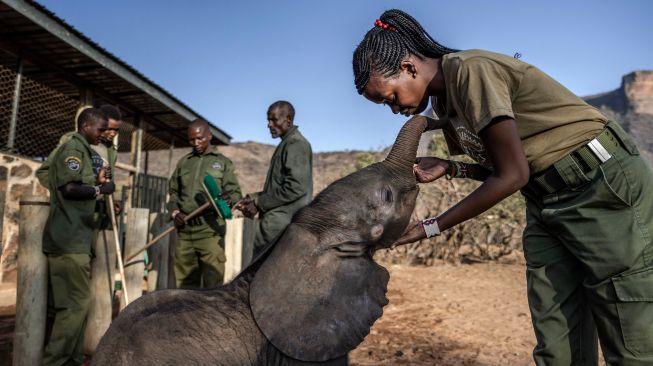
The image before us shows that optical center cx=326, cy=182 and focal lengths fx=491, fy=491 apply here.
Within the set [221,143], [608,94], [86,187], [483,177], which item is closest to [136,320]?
[483,177]

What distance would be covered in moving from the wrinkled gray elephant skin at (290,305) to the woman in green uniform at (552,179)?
1.04 ft

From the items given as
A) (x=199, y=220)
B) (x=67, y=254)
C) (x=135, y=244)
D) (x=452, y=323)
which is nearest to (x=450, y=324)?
(x=452, y=323)

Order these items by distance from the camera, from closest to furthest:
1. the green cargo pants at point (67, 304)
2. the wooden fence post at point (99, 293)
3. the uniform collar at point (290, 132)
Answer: the green cargo pants at point (67, 304) < the wooden fence post at point (99, 293) < the uniform collar at point (290, 132)

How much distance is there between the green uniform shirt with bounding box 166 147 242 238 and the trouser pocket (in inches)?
177

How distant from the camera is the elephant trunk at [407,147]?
2.58 metres

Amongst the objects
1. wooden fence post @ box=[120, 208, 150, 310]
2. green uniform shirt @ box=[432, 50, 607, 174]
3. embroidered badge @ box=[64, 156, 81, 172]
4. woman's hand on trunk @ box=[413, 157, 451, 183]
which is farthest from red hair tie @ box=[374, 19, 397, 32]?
wooden fence post @ box=[120, 208, 150, 310]

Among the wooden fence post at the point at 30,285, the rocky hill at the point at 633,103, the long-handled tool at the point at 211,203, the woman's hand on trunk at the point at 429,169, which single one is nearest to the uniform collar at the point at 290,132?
the long-handled tool at the point at 211,203

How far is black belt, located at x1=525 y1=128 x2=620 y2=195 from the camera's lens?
6.92 ft

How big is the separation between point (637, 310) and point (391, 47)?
5.14ft

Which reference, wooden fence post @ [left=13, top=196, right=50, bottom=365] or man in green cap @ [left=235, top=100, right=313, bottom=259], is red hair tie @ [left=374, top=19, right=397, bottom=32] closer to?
man in green cap @ [left=235, top=100, right=313, bottom=259]

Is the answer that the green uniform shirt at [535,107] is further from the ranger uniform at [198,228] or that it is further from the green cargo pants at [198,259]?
the green cargo pants at [198,259]

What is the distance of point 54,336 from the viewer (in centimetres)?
414

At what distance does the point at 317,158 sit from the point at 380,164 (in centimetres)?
3662

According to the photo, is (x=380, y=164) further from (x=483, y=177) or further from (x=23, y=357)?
(x=23, y=357)
